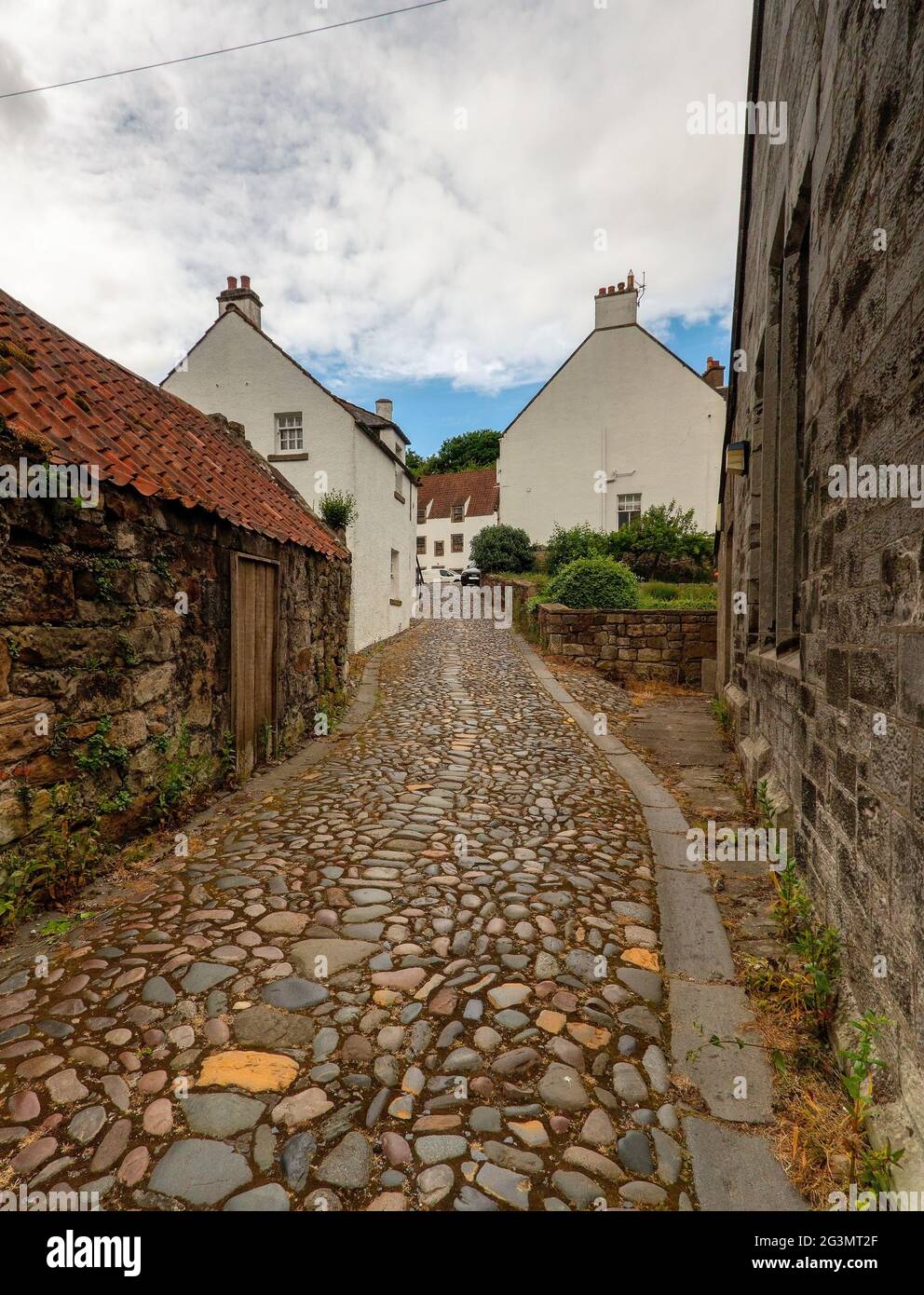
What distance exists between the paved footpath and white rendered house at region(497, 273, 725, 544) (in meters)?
20.0

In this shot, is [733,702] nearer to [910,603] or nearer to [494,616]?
[910,603]

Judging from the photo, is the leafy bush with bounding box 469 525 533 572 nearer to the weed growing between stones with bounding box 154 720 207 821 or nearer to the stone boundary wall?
the stone boundary wall

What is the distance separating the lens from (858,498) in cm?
235

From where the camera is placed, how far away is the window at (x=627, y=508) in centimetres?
2284

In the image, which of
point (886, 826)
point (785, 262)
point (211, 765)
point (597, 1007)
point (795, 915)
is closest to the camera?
point (886, 826)

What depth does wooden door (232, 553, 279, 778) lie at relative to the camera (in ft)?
18.6

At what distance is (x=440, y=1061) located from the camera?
2.30 meters

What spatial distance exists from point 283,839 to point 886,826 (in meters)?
3.57

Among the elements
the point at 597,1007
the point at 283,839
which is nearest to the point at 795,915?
the point at 597,1007

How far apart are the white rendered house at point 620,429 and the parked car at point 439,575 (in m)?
15.4

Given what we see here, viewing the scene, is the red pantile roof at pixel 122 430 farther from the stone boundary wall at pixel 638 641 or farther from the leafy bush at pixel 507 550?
the leafy bush at pixel 507 550

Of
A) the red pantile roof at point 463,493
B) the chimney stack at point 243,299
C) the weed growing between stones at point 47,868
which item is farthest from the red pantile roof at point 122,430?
the red pantile roof at point 463,493

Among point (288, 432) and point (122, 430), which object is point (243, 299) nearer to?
point (288, 432)

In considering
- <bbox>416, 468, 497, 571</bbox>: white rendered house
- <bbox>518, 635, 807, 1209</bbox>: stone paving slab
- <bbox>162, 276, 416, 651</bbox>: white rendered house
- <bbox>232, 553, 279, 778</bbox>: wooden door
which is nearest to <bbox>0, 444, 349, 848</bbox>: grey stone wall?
<bbox>232, 553, 279, 778</bbox>: wooden door
